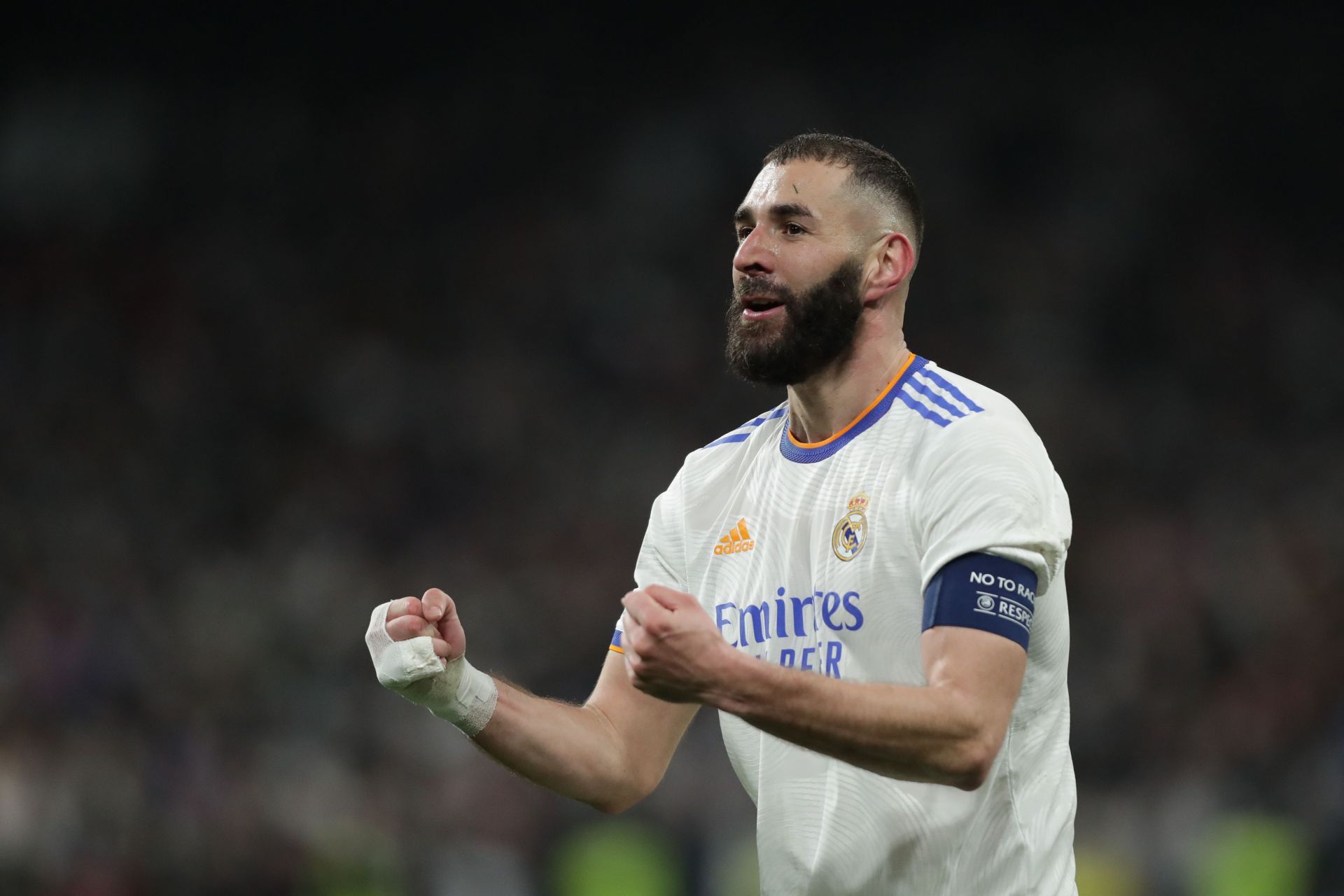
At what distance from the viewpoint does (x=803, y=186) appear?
3797 millimetres

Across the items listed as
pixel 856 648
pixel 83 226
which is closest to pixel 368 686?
pixel 83 226

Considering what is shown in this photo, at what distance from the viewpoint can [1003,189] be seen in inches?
590

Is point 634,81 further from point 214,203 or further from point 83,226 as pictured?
point 83,226

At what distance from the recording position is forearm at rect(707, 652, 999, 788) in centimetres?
280

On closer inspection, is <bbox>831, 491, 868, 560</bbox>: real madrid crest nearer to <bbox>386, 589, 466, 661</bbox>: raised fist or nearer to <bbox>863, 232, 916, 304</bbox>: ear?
<bbox>863, 232, 916, 304</bbox>: ear

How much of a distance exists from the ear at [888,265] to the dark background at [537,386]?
5794 millimetres

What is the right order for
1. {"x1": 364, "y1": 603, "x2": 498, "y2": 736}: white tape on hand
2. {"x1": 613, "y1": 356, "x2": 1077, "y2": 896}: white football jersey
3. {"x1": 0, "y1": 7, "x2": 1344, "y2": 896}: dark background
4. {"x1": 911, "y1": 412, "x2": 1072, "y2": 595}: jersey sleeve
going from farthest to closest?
1. {"x1": 0, "y1": 7, "x2": 1344, "y2": 896}: dark background
2. {"x1": 364, "y1": 603, "x2": 498, "y2": 736}: white tape on hand
3. {"x1": 613, "y1": 356, "x2": 1077, "y2": 896}: white football jersey
4. {"x1": 911, "y1": 412, "x2": 1072, "y2": 595}: jersey sleeve

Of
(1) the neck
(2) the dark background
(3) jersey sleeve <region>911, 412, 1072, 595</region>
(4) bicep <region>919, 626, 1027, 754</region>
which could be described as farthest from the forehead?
(2) the dark background

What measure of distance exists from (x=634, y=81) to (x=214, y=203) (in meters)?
4.45

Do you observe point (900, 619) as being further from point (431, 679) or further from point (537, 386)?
point (537, 386)

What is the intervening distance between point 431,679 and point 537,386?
9.91 metres

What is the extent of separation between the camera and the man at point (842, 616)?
2871 mm

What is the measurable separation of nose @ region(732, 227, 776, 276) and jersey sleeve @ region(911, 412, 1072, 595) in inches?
27.9

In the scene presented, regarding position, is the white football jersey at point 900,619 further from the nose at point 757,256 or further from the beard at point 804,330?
the nose at point 757,256
